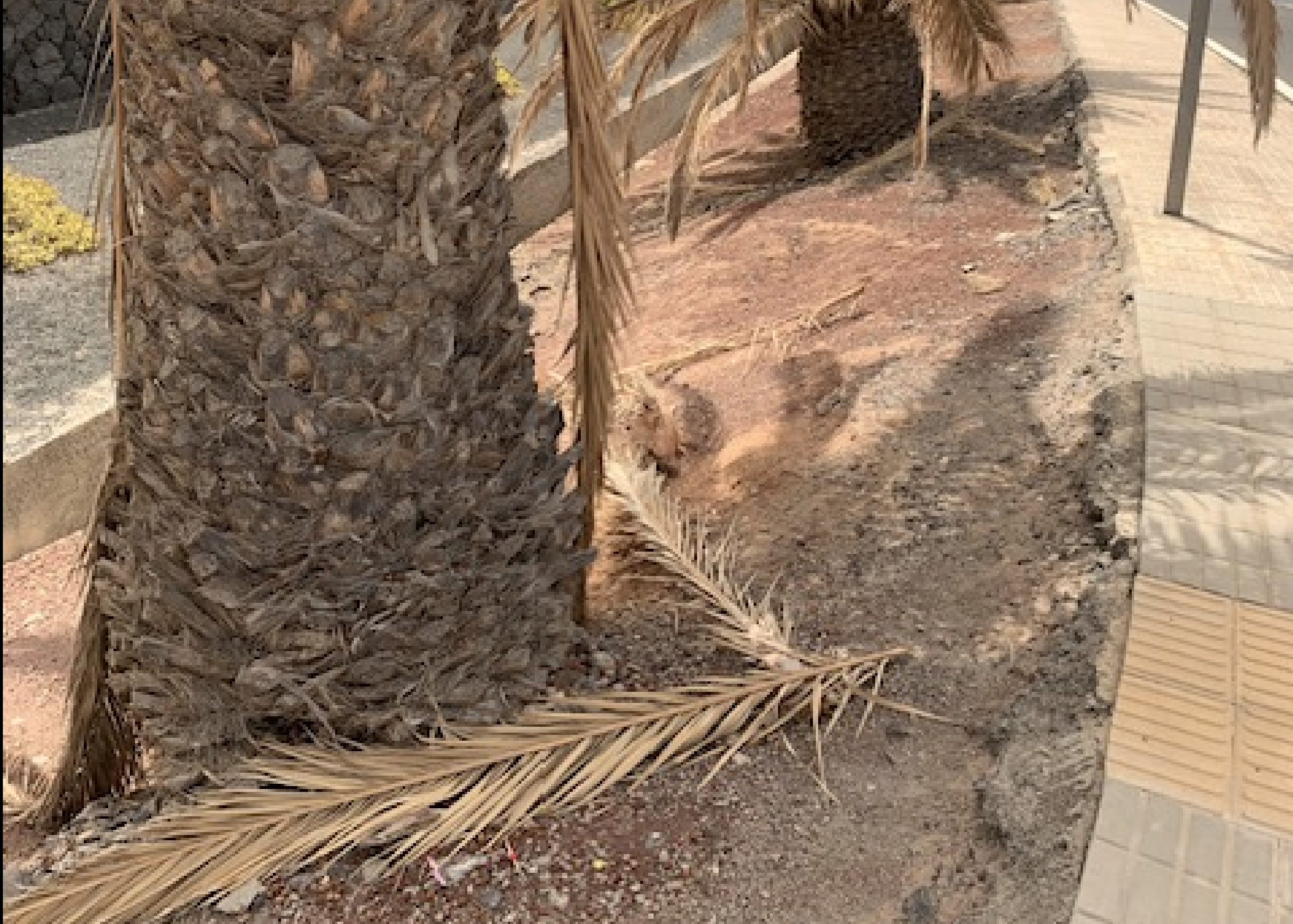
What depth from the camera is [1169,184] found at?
237 inches

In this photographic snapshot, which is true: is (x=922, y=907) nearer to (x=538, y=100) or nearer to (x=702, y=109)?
(x=538, y=100)

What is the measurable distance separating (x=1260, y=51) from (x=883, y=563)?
2909 mm

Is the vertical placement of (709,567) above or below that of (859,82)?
below

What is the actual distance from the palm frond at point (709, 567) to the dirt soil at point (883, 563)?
0.09m

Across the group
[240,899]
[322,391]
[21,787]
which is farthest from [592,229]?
[21,787]

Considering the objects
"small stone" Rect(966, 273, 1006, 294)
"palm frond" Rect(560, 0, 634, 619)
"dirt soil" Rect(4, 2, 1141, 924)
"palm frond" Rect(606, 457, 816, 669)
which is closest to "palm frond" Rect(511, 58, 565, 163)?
"dirt soil" Rect(4, 2, 1141, 924)

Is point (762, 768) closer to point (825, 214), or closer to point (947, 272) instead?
point (947, 272)

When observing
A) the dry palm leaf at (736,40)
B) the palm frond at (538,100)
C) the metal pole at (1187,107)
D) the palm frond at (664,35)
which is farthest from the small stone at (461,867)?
the metal pole at (1187,107)

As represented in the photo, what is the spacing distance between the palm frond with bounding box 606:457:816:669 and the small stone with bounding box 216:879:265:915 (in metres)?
1.13

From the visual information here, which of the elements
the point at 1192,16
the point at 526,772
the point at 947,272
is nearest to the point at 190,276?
the point at 526,772

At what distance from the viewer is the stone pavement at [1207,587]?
2.46 metres

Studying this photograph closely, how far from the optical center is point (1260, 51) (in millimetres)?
4941

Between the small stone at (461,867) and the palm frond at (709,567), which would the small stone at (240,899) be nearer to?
the small stone at (461,867)

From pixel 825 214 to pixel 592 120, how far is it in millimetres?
4853
